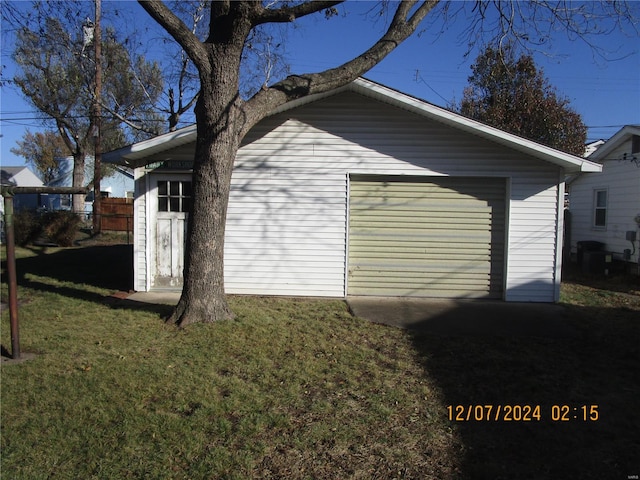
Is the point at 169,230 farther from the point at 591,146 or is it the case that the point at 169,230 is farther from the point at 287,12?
the point at 591,146

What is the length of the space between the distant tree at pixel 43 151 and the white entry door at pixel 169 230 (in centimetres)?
5536

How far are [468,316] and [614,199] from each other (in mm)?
8832

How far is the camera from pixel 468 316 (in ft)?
25.3

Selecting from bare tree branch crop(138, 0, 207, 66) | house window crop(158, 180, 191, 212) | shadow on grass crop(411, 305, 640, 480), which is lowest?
shadow on grass crop(411, 305, 640, 480)

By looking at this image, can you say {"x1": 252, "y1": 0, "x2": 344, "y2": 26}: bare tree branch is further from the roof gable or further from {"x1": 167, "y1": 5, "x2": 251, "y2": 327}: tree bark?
the roof gable

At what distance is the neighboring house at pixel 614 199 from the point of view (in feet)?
41.0

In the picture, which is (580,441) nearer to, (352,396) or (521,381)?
(521,381)

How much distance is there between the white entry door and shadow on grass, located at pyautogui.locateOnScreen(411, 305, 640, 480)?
16.3 feet

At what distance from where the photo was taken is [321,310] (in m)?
7.87

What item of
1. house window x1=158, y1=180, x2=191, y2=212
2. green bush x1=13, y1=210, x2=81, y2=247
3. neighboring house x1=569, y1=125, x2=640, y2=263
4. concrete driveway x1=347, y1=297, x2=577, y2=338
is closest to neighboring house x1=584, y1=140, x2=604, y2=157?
neighboring house x1=569, y1=125, x2=640, y2=263

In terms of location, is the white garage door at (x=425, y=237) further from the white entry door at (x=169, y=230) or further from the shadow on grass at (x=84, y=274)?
the shadow on grass at (x=84, y=274)

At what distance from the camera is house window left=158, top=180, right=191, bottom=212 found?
9.15m

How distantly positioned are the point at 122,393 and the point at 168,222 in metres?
5.29

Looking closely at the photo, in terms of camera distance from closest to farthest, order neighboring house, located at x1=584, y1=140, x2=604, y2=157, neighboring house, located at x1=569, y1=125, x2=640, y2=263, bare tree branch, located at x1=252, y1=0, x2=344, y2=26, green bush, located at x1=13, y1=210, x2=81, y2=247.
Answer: bare tree branch, located at x1=252, y1=0, x2=344, y2=26
neighboring house, located at x1=569, y1=125, x2=640, y2=263
green bush, located at x1=13, y1=210, x2=81, y2=247
neighboring house, located at x1=584, y1=140, x2=604, y2=157
